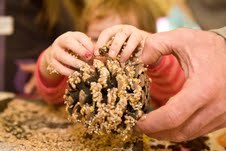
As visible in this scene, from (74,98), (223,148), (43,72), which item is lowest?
(223,148)

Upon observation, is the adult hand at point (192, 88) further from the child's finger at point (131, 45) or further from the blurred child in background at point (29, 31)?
the blurred child in background at point (29, 31)

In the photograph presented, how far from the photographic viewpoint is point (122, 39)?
708 millimetres

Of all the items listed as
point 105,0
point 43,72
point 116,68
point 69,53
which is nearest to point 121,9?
point 105,0

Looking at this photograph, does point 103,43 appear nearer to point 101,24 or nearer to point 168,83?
point 168,83

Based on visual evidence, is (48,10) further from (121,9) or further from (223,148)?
(223,148)

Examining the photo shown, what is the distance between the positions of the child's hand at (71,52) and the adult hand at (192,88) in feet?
0.33

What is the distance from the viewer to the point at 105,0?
133cm

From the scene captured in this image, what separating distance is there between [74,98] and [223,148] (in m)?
0.33

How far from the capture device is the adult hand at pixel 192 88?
2.05 ft

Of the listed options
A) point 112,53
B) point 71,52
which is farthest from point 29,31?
point 112,53

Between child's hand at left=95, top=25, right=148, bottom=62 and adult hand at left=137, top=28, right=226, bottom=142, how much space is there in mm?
24

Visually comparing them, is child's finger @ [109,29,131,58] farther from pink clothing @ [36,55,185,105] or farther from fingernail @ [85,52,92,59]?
pink clothing @ [36,55,185,105]

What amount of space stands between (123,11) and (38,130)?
0.54 metres

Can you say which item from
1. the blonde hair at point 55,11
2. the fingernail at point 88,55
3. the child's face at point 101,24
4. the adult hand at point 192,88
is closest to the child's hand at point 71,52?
the fingernail at point 88,55
